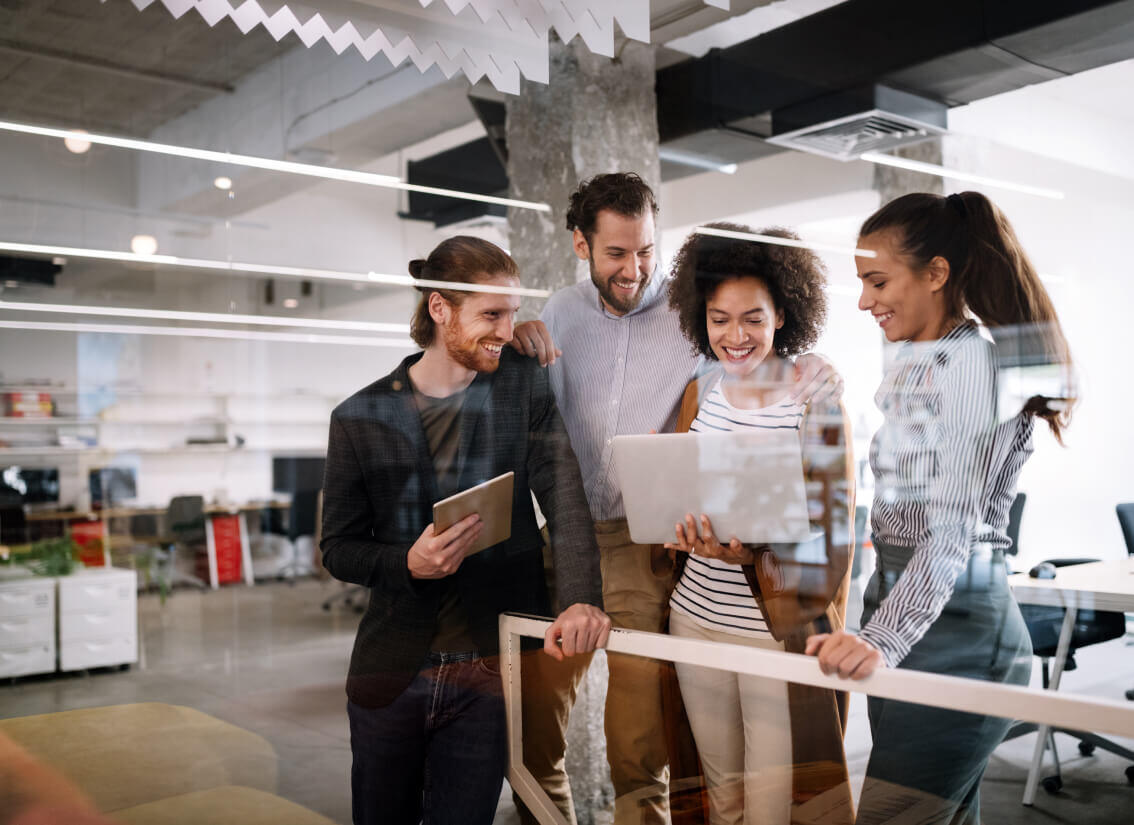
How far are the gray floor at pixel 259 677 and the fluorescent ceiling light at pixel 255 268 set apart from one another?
2.60ft

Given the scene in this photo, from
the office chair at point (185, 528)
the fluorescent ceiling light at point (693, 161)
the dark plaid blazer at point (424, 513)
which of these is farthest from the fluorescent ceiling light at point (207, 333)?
the fluorescent ceiling light at point (693, 161)

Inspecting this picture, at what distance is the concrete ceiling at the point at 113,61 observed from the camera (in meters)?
2.03

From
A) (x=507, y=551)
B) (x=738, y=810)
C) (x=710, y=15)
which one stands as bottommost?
(x=738, y=810)

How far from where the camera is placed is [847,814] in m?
1.92

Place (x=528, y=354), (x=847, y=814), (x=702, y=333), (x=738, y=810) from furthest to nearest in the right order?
(x=528, y=354), (x=702, y=333), (x=738, y=810), (x=847, y=814)

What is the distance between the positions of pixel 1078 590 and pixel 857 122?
1351 millimetres

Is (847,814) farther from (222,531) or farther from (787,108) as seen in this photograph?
(787,108)

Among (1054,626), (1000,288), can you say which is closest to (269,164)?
(1000,288)

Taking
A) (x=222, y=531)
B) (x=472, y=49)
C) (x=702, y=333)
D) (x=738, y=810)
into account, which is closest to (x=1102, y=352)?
(x=702, y=333)

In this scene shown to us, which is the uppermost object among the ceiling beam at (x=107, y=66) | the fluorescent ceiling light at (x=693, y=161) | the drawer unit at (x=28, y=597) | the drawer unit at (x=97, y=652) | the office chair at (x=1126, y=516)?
the ceiling beam at (x=107, y=66)

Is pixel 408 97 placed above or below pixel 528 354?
above

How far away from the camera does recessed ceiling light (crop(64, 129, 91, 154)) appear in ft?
6.81

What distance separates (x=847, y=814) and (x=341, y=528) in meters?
1.32

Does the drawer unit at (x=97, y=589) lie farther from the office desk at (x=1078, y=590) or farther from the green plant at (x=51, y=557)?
the office desk at (x=1078, y=590)
